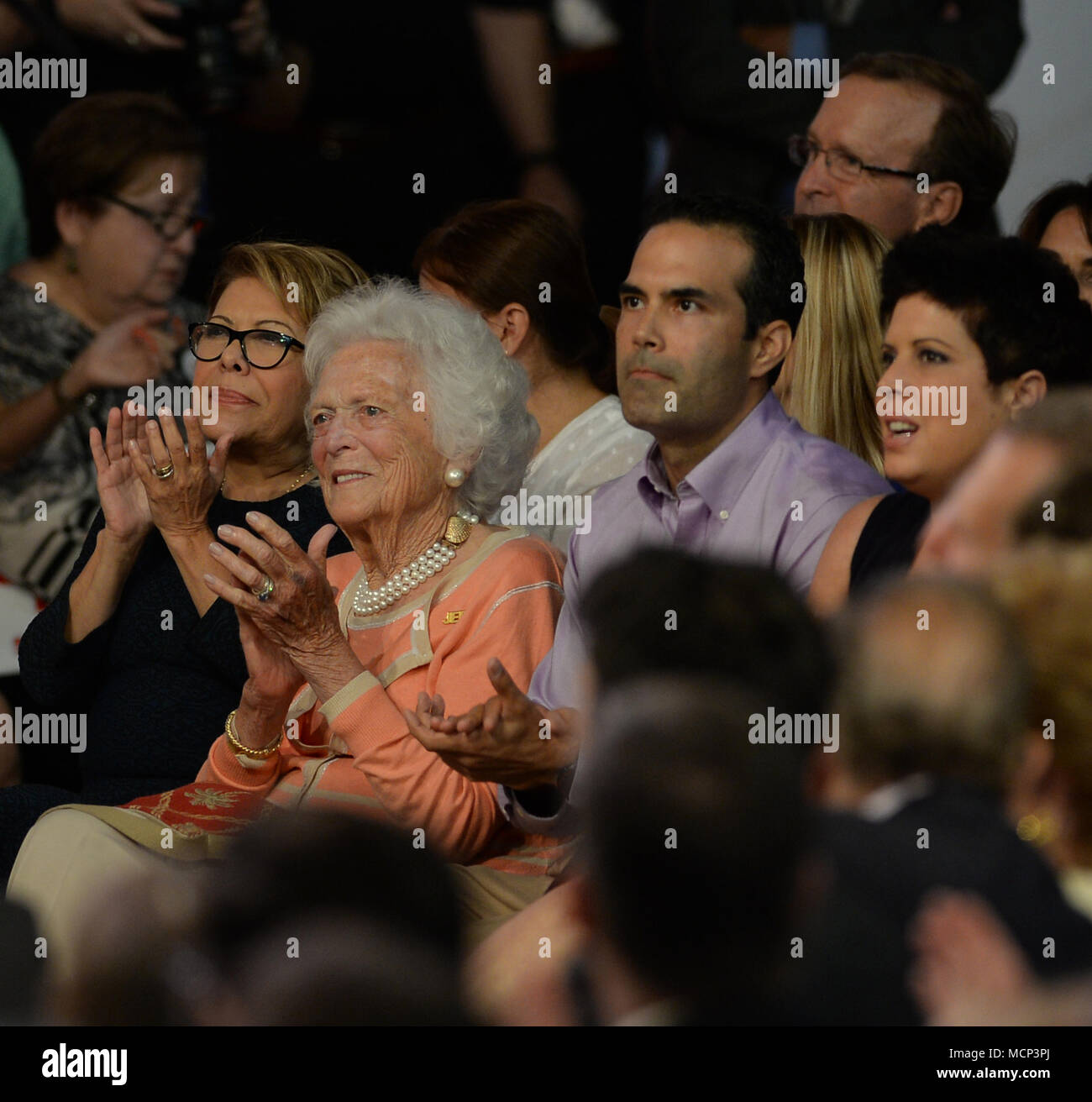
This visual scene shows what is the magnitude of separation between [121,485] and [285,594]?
644 mm

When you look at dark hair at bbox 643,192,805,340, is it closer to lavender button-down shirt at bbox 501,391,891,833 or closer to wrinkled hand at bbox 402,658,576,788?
lavender button-down shirt at bbox 501,391,891,833

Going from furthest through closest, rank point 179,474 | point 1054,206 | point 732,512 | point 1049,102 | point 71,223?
point 1049,102
point 71,223
point 1054,206
point 179,474
point 732,512

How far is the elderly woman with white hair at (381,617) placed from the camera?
8.09 ft

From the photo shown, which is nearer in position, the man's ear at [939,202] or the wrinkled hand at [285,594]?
the wrinkled hand at [285,594]

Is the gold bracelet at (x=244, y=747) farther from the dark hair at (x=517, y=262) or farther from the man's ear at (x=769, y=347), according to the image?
the dark hair at (x=517, y=262)

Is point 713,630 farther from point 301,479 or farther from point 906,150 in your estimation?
point 906,150

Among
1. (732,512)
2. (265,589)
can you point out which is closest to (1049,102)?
(732,512)

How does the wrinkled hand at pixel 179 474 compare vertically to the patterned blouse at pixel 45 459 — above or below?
below

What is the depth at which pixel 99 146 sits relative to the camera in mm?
3738

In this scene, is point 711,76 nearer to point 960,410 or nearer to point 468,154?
point 468,154

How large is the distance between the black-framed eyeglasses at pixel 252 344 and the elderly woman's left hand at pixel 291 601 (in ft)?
2.14

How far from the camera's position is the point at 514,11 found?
13.3 ft

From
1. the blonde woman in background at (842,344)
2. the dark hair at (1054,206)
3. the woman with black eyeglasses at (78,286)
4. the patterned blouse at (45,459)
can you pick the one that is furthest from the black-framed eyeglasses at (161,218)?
the dark hair at (1054,206)

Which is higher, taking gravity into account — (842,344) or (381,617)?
(842,344)
